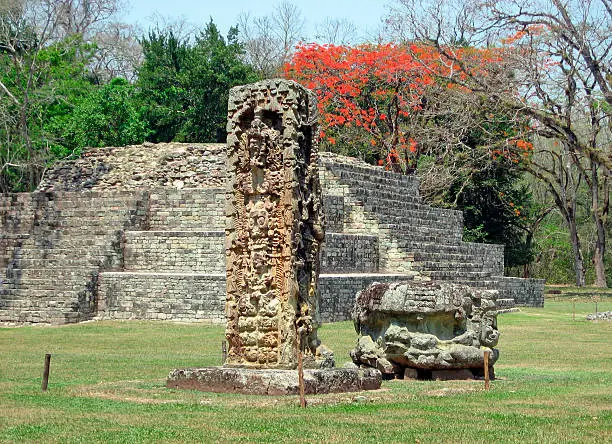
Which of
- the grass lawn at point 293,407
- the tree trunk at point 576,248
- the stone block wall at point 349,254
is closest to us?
the grass lawn at point 293,407

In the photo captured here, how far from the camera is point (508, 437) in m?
8.48

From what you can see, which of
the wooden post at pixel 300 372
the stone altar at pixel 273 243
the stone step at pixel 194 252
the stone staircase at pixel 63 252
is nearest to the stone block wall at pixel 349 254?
the stone step at pixel 194 252

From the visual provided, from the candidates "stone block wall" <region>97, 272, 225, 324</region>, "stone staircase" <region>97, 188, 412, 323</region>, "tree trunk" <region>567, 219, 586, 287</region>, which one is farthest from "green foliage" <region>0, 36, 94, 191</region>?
"tree trunk" <region>567, 219, 586, 287</region>

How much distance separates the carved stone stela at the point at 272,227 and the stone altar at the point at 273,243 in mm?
10

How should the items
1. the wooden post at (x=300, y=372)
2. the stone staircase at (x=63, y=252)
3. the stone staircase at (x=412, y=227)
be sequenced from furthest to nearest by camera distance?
the stone staircase at (x=412, y=227), the stone staircase at (x=63, y=252), the wooden post at (x=300, y=372)

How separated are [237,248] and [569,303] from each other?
27.3 m

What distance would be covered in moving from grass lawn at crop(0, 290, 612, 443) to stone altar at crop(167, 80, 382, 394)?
2.45ft

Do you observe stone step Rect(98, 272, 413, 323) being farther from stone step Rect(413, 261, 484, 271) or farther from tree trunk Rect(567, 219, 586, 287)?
tree trunk Rect(567, 219, 586, 287)

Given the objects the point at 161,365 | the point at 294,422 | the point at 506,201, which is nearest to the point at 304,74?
the point at 506,201

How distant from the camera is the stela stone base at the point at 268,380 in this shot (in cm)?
1080

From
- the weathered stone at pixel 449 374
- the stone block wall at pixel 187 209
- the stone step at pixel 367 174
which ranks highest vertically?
the stone step at pixel 367 174

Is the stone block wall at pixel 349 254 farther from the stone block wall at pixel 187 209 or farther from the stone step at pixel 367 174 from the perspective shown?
the stone block wall at pixel 187 209

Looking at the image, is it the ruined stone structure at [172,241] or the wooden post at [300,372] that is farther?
the ruined stone structure at [172,241]

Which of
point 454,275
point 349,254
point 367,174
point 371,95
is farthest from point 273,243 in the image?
point 371,95
